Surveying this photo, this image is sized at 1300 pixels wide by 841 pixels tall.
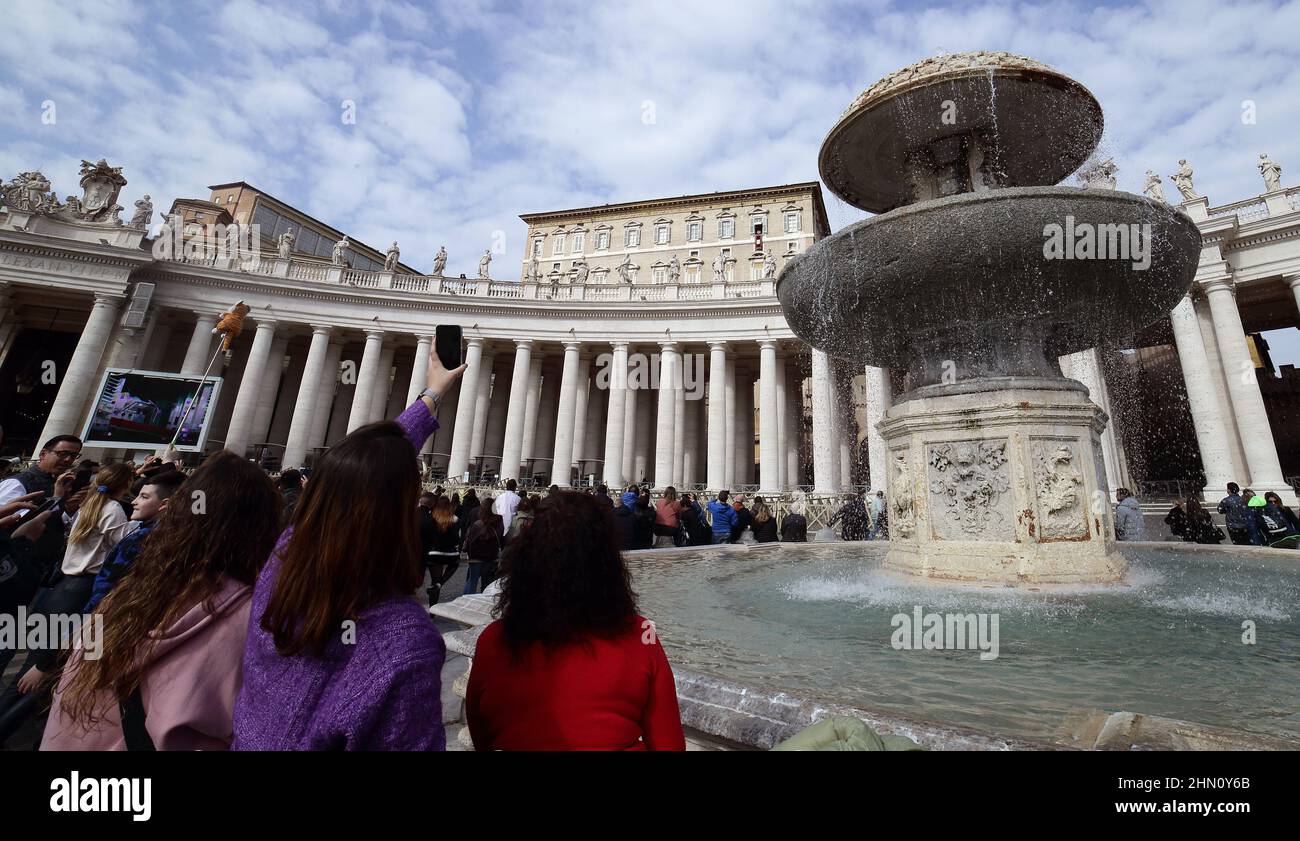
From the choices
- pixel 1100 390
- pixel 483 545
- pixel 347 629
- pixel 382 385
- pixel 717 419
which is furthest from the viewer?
pixel 382 385

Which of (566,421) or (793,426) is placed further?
(793,426)

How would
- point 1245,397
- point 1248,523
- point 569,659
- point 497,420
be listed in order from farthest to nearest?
1. point 497,420
2. point 1245,397
3. point 1248,523
4. point 569,659

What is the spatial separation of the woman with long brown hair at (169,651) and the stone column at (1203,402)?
26996 mm

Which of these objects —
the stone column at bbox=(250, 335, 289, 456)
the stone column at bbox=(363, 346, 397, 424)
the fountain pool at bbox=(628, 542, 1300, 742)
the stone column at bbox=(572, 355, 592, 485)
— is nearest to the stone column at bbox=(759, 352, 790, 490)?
the stone column at bbox=(572, 355, 592, 485)

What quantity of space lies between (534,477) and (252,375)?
15.0 m

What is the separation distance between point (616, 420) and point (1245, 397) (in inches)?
990

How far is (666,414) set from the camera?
29.0 meters

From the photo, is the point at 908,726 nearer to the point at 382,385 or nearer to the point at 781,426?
the point at 781,426

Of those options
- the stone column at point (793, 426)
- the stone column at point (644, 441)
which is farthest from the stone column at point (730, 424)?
the stone column at point (644, 441)

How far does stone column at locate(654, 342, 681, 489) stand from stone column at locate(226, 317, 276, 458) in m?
20.3

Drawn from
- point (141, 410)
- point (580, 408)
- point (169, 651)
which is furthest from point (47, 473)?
point (580, 408)
